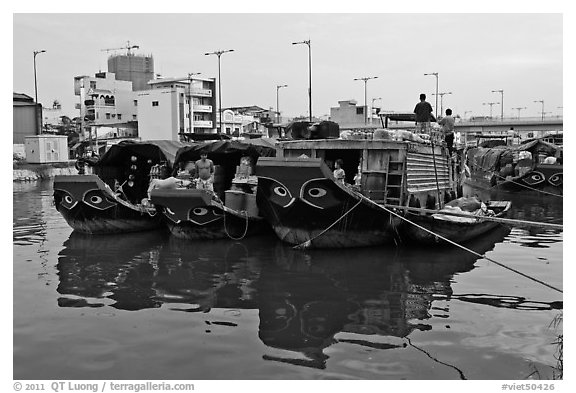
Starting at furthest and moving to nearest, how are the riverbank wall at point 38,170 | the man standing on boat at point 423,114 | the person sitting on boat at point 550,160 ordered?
the riverbank wall at point 38,170 < the person sitting on boat at point 550,160 < the man standing on boat at point 423,114

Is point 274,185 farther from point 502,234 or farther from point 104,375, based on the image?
point 502,234

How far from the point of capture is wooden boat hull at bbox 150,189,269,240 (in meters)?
11.6

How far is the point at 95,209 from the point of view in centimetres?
1314

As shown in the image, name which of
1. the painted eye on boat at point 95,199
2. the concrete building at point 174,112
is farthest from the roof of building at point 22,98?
the painted eye on boat at point 95,199

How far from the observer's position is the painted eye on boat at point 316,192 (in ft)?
34.3

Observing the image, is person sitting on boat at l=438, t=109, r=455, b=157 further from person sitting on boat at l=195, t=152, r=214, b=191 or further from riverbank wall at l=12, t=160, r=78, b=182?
riverbank wall at l=12, t=160, r=78, b=182

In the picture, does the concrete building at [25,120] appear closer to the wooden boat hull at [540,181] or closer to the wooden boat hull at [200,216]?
the wooden boat hull at [540,181]

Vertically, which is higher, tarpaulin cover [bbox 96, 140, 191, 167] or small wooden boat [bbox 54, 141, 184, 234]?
tarpaulin cover [bbox 96, 140, 191, 167]

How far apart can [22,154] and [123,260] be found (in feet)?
107

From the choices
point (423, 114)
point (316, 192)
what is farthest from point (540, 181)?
point (316, 192)

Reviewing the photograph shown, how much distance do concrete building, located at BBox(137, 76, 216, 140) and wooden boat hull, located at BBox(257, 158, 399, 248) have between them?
44.6 metres

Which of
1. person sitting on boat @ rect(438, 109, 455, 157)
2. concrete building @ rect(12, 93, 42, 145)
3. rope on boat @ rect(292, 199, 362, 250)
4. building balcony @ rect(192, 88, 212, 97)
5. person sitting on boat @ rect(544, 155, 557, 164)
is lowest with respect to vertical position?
rope on boat @ rect(292, 199, 362, 250)

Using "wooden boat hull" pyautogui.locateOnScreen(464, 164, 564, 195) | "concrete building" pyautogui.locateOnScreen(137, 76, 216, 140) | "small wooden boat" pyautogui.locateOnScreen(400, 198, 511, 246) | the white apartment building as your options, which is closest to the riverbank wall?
"concrete building" pyautogui.locateOnScreen(137, 76, 216, 140)

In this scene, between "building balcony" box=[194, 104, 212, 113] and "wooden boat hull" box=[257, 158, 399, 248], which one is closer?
"wooden boat hull" box=[257, 158, 399, 248]
